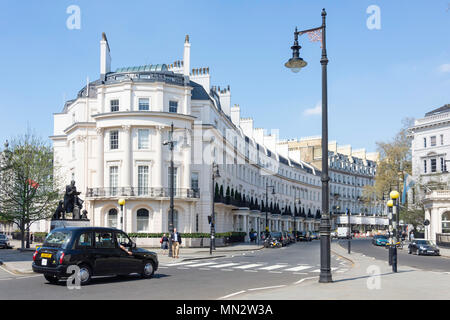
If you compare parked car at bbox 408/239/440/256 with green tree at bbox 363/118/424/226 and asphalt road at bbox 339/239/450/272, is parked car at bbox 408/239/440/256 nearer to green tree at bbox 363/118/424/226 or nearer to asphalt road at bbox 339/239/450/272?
asphalt road at bbox 339/239/450/272

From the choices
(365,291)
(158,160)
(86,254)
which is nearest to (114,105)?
(158,160)

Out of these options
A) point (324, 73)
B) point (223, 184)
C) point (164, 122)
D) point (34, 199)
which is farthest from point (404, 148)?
point (324, 73)

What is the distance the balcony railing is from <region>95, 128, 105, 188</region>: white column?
2.64 feet

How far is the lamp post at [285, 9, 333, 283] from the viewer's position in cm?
1466

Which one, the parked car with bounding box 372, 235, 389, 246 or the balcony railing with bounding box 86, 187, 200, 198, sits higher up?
the balcony railing with bounding box 86, 187, 200, 198

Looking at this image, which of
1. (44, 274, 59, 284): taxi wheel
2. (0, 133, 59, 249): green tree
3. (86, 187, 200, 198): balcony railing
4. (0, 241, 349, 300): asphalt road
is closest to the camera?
(0, 241, 349, 300): asphalt road

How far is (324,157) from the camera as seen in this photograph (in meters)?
15.1

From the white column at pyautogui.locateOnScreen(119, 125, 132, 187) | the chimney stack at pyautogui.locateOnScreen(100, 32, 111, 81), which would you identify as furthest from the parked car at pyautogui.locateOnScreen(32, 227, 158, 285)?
the chimney stack at pyautogui.locateOnScreen(100, 32, 111, 81)

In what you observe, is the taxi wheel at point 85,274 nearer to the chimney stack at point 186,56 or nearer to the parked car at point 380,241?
the chimney stack at point 186,56

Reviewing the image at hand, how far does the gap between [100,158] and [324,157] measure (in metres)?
37.0

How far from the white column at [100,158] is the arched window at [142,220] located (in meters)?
4.53

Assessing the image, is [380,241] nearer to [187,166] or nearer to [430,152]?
[430,152]

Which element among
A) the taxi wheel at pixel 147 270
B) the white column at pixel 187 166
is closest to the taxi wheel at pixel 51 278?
the taxi wheel at pixel 147 270

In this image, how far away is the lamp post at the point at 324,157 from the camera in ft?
48.1
